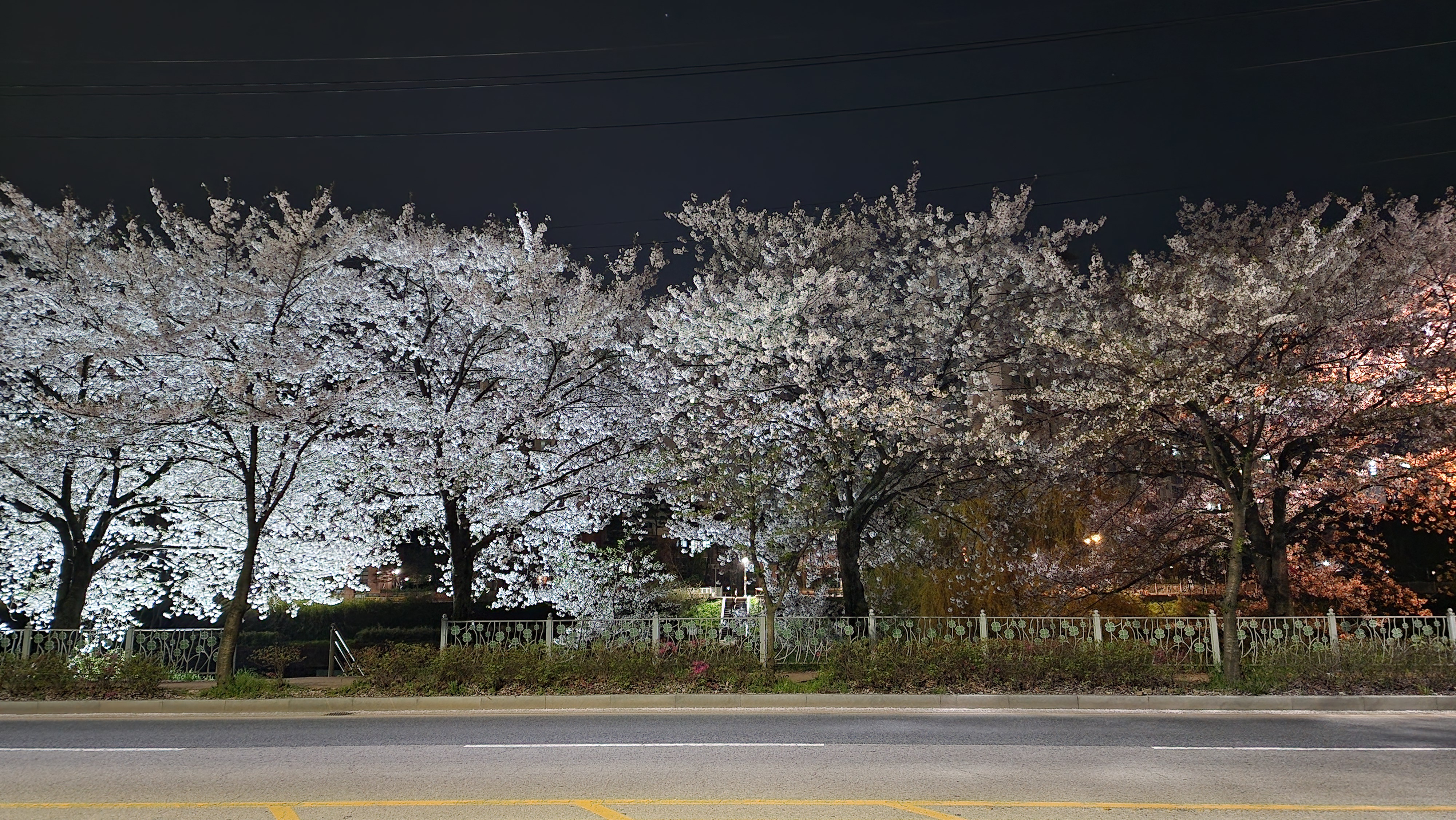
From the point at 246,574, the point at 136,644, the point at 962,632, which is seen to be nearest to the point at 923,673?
the point at 962,632

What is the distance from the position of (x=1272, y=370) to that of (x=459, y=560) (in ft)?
56.1

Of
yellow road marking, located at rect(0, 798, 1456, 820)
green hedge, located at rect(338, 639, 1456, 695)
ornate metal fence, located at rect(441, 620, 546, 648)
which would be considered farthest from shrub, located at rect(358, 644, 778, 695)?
yellow road marking, located at rect(0, 798, 1456, 820)

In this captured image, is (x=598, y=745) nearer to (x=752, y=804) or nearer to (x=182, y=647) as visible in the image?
(x=752, y=804)

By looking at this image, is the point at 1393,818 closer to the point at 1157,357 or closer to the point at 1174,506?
the point at 1157,357

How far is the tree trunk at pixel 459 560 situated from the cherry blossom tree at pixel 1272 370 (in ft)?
41.2

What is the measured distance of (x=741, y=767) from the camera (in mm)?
8344

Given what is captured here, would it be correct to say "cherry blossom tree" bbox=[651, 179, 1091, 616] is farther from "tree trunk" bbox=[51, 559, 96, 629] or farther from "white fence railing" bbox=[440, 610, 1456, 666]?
"tree trunk" bbox=[51, 559, 96, 629]

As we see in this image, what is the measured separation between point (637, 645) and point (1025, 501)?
9244 millimetres

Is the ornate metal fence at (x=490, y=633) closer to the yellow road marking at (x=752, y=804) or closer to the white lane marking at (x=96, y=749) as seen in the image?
the white lane marking at (x=96, y=749)

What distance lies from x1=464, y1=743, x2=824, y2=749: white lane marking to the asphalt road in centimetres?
4

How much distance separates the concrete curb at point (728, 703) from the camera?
13.3m

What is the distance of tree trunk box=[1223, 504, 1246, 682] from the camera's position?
14672 mm

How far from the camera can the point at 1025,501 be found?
20.0 metres

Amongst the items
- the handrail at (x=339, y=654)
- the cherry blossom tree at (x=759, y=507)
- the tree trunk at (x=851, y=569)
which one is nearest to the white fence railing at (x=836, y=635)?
the tree trunk at (x=851, y=569)
